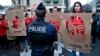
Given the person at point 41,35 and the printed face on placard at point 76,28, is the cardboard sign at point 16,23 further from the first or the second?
the person at point 41,35

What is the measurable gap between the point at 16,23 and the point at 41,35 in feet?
19.7

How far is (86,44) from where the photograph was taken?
709 centimetres

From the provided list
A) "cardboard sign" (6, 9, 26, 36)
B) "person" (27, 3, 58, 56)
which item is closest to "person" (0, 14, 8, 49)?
Result: "cardboard sign" (6, 9, 26, 36)

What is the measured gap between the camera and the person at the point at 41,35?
5.83m

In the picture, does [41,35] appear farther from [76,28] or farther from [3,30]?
[3,30]

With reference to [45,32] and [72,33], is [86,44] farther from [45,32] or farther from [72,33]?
[45,32]

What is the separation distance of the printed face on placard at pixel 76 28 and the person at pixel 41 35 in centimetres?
132

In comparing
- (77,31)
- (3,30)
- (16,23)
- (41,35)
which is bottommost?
(3,30)

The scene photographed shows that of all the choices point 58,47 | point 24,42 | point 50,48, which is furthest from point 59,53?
point 50,48

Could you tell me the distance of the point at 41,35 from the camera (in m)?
5.86

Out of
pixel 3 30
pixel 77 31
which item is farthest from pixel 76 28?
pixel 3 30

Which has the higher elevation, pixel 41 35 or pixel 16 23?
pixel 41 35

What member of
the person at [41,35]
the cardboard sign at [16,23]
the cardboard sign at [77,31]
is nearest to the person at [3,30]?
the cardboard sign at [16,23]

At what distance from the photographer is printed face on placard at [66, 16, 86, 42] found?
7159 millimetres
